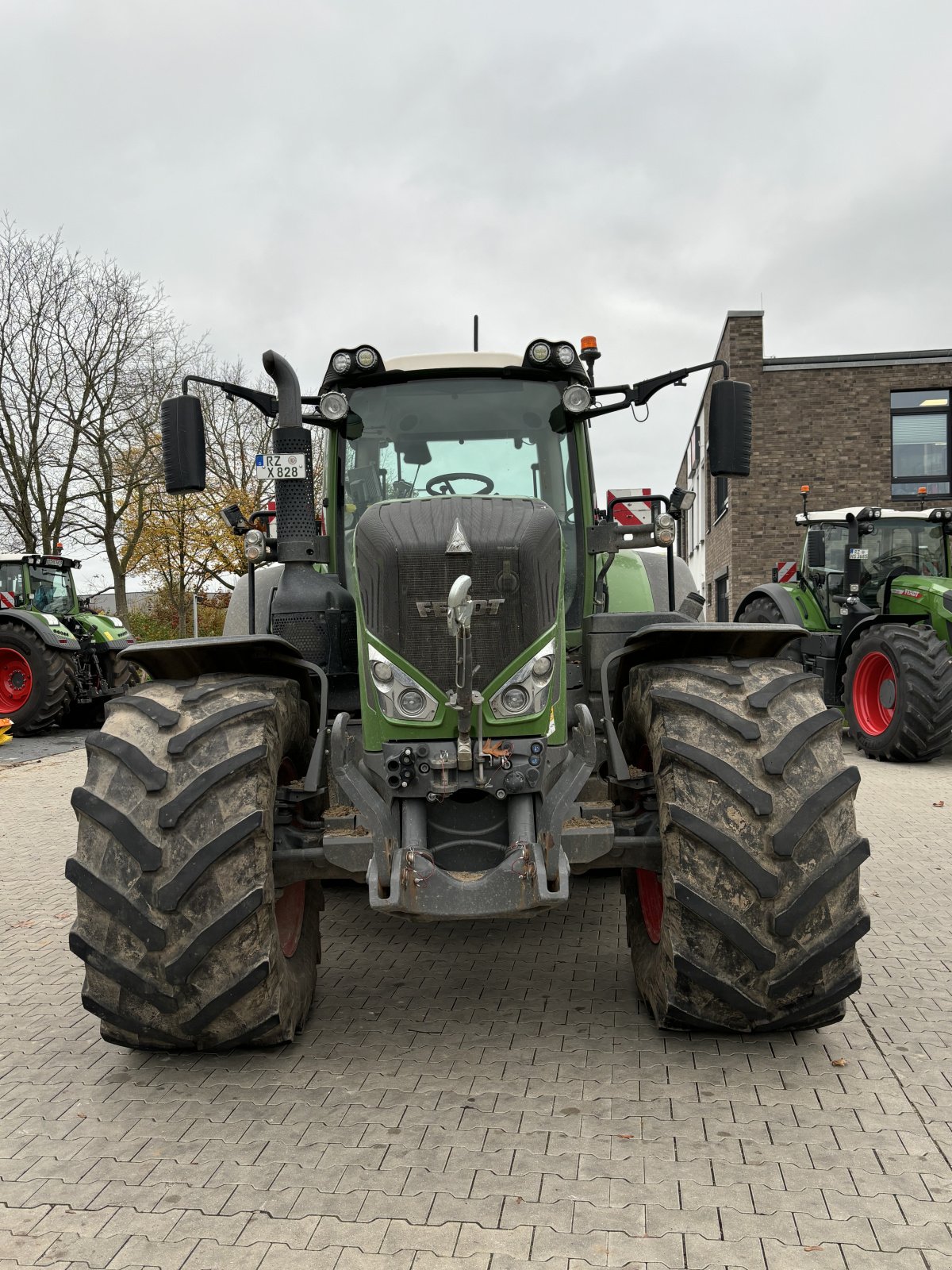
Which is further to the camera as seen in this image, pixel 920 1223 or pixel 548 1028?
pixel 548 1028

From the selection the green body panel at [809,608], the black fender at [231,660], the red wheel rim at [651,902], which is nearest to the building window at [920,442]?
the green body panel at [809,608]

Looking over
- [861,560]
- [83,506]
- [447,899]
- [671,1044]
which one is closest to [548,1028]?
[671,1044]

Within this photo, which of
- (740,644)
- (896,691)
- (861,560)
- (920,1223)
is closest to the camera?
(920,1223)

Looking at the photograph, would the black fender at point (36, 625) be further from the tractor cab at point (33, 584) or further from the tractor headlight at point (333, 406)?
the tractor headlight at point (333, 406)

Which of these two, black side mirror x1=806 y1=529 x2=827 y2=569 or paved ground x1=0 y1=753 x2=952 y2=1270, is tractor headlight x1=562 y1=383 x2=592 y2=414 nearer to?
paved ground x1=0 y1=753 x2=952 y2=1270

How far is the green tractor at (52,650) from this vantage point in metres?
14.5

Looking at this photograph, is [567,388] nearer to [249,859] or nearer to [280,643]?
[280,643]

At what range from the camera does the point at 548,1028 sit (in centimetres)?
390

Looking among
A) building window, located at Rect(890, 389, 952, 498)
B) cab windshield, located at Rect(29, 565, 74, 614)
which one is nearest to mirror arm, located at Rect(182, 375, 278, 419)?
cab windshield, located at Rect(29, 565, 74, 614)

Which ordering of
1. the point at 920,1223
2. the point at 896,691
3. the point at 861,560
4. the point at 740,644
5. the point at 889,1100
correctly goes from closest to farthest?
the point at 920,1223
the point at 889,1100
the point at 740,644
the point at 896,691
the point at 861,560

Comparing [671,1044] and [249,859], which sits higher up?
[249,859]

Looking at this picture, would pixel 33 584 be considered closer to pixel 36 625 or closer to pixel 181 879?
pixel 36 625

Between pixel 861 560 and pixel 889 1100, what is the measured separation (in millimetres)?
9967

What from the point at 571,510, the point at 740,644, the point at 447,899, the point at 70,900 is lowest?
the point at 70,900
